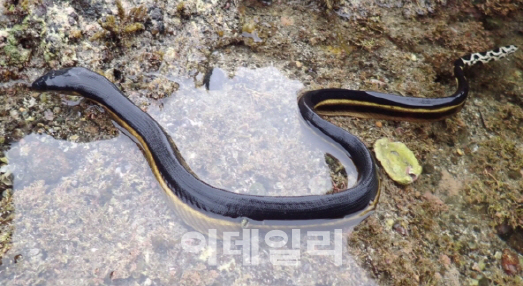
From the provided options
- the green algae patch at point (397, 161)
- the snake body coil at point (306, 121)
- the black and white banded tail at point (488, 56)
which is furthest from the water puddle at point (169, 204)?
the black and white banded tail at point (488, 56)

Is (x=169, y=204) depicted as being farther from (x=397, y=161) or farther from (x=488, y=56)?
(x=488, y=56)

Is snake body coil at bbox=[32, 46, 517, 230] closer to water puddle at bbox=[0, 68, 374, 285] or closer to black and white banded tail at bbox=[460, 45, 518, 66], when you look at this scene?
black and white banded tail at bbox=[460, 45, 518, 66]

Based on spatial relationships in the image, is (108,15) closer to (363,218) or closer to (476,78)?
(363,218)

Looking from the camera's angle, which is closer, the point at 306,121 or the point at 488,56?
the point at 306,121

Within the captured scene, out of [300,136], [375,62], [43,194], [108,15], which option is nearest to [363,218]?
[300,136]

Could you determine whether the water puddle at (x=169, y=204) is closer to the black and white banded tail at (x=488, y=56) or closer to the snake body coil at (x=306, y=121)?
the snake body coil at (x=306, y=121)

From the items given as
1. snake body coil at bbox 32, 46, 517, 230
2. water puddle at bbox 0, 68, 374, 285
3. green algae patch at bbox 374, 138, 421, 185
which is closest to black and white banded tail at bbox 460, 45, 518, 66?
snake body coil at bbox 32, 46, 517, 230

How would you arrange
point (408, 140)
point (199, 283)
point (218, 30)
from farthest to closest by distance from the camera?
point (218, 30), point (408, 140), point (199, 283)

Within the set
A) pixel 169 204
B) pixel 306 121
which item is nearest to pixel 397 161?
pixel 306 121
